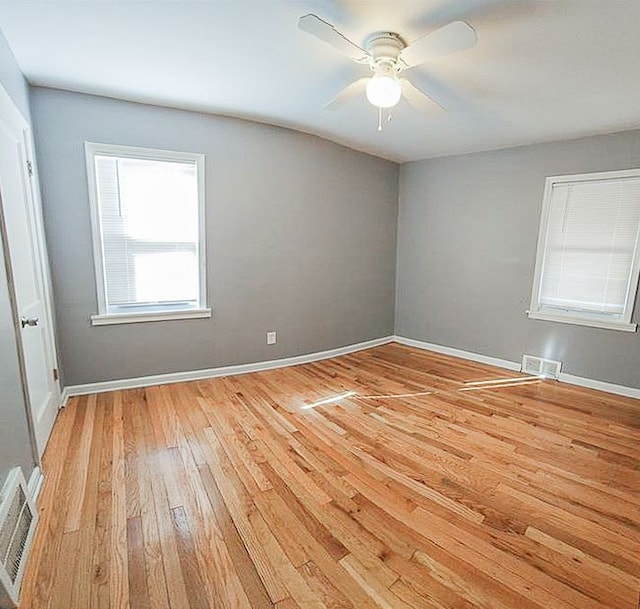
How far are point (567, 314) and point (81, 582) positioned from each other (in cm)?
415

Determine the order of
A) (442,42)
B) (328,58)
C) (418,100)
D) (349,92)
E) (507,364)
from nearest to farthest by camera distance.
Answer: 1. (442,42)
2. (328,58)
3. (349,92)
4. (418,100)
5. (507,364)

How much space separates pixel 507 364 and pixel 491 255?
1.24 meters

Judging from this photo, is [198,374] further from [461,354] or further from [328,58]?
[461,354]

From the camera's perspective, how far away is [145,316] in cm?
313

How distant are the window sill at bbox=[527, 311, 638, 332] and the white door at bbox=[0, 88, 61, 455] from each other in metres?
4.28

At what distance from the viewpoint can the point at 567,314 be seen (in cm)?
350

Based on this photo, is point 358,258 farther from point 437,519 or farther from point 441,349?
point 437,519

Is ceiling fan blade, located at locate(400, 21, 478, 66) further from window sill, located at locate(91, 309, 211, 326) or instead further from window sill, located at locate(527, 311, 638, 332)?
window sill, located at locate(527, 311, 638, 332)

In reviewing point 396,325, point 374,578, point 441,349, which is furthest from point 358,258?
point 374,578

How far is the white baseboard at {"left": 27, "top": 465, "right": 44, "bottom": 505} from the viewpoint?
1.76 m

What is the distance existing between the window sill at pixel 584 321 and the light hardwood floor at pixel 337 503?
2.16 ft

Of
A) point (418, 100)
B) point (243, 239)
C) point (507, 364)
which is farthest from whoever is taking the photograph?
point (507, 364)

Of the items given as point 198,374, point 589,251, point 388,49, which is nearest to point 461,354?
point 589,251

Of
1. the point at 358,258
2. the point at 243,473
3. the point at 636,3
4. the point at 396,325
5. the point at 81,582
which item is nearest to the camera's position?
the point at 81,582
